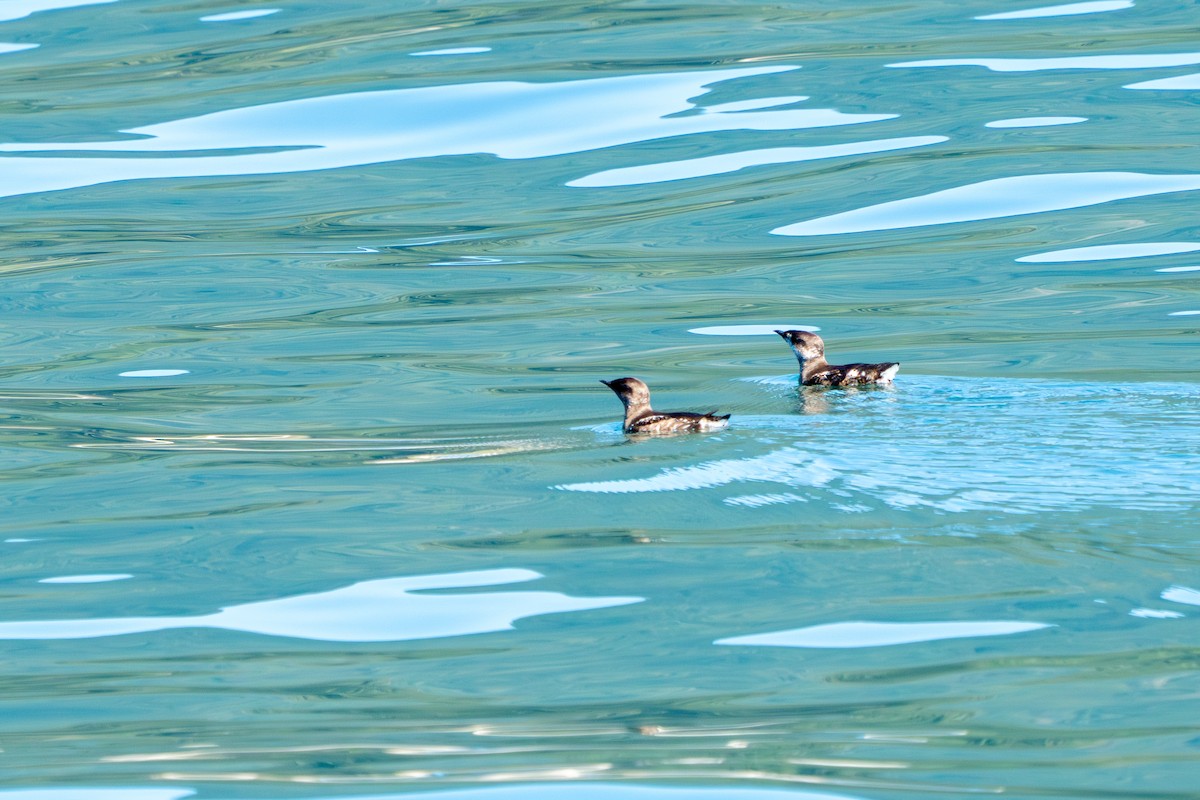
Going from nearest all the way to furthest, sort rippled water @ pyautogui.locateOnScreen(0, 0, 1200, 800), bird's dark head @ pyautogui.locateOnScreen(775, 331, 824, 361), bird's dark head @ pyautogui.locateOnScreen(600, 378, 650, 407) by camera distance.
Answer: rippled water @ pyautogui.locateOnScreen(0, 0, 1200, 800) < bird's dark head @ pyautogui.locateOnScreen(600, 378, 650, 407) < bird's dark head @ pyautogui.locateOnScreen(775, 331, 824, 361)

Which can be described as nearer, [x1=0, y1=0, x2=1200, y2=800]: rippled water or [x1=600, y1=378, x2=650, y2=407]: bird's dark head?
[x1=0, y1=0, x2=1200, y2=800]: rippled water

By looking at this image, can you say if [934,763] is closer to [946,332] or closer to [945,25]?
[946,332]

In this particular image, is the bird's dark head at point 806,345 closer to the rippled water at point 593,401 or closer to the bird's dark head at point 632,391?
the rippled water at point 593,401

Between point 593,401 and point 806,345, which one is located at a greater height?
Result: point 806,345

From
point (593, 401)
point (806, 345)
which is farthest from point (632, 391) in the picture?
point (806, 345)

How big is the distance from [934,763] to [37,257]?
12.1 m

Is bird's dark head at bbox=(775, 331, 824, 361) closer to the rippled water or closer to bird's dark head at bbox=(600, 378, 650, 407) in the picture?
the rippled water

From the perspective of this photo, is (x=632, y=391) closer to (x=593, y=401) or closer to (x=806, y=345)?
(x=593, y=401)

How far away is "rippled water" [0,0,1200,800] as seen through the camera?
242 inches

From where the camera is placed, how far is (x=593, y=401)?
37.9 ft

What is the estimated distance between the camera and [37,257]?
51.9 feet

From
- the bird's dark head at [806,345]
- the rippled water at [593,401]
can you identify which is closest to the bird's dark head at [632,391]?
the rippled water at [593,401]

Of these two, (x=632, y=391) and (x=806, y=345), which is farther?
(x=806, y=345)

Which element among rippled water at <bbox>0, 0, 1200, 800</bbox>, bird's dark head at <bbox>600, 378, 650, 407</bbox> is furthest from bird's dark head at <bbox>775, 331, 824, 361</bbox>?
bird's dark head at <bbox>600, 378, 650, 407</bbox>
